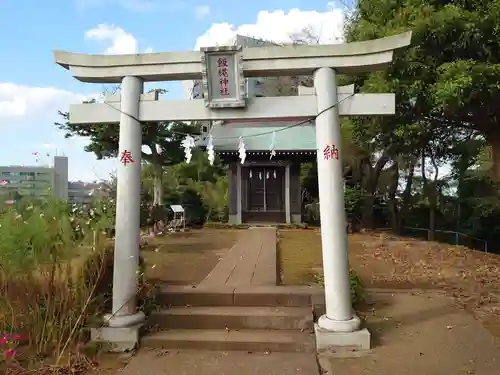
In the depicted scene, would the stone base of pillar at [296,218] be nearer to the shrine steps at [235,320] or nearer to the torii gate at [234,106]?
the shrine steps at [235,320]

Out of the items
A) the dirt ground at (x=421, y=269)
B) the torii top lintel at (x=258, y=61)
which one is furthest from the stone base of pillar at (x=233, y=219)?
the torii top lintel at (x=258, y=61)

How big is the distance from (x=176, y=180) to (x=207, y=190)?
9.00 ft

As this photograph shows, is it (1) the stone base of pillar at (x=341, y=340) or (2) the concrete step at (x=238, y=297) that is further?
(2) the concrete step at (x=238, y=297)

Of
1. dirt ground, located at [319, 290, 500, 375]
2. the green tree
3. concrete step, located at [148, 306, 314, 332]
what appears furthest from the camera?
the green tree

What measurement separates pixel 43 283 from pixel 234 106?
2.92 m

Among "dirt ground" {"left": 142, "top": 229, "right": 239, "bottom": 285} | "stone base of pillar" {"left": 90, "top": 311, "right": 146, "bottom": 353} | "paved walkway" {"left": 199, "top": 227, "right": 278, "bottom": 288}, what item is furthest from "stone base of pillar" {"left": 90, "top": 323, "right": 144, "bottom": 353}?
"paved walkway" {"left": 199, "top": 227, "right": 278, "bottom": 288}

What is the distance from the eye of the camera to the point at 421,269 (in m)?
9.04

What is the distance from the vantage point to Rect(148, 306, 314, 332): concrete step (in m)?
5.25

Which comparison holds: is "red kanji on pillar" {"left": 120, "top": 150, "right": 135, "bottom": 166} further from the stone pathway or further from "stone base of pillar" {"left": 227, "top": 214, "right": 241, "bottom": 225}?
"stone base of pillar" {"left": 227, "top": 214, "right": 241, "bottom": 225}

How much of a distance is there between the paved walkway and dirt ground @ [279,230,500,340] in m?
0.36

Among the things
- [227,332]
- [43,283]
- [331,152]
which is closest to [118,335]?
[43,283]

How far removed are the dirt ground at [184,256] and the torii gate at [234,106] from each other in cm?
115

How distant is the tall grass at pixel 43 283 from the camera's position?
453 centimetres

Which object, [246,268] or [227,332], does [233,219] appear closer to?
[246,268]
